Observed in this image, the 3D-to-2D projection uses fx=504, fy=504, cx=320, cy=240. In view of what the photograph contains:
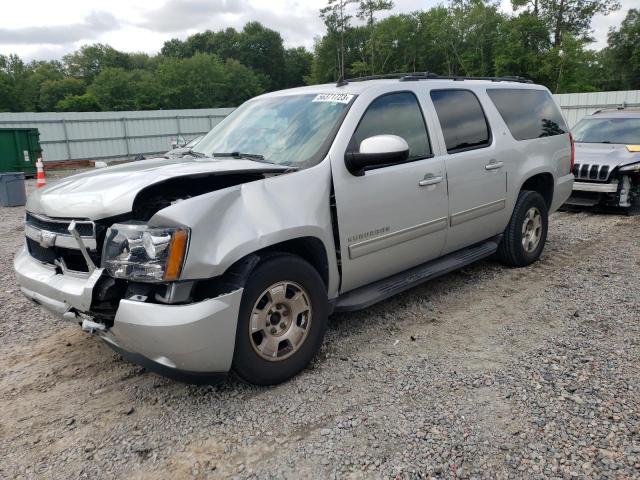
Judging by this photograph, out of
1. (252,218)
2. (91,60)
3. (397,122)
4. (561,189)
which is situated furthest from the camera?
(91,60)

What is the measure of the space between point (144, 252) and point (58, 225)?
792 mm

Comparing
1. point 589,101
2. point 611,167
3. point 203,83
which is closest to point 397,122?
point 611,167

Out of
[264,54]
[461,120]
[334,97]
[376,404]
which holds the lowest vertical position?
[376,404]

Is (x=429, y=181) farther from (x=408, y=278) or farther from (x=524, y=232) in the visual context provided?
(x=524, y=232)

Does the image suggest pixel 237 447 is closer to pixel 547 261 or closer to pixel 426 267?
pixel 426 267

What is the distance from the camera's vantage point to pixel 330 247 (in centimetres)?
337

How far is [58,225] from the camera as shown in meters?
3.03

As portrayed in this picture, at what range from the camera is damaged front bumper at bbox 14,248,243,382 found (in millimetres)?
2609

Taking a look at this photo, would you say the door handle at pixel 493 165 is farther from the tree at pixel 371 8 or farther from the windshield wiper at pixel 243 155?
the tree at pixel 371 8

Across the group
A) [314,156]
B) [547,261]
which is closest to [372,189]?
[314,156]

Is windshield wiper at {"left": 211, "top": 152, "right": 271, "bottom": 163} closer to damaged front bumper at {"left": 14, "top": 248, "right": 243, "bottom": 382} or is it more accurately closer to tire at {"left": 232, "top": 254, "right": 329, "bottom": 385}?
tire at {"left": 232, "top": 254, "right": 329, "bottom": 385}

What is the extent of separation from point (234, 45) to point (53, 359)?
96.8 metres

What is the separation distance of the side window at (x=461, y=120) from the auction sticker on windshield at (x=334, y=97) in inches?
35.9

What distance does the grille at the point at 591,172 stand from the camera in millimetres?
8203
